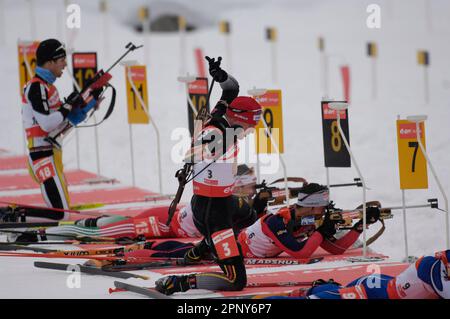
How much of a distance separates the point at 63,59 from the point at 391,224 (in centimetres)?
388

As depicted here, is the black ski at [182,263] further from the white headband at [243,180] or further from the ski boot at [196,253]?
the white headband at [243,180]

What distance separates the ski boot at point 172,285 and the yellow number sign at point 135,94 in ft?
17.2

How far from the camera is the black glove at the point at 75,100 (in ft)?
35.3

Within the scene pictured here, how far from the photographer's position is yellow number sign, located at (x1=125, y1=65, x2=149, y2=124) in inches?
500

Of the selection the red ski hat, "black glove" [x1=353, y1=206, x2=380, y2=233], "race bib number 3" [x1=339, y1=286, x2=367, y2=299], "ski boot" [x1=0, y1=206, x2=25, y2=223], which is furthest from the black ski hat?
"race bib number 3" [x1=339, y1=286, x2=367, y2=299]

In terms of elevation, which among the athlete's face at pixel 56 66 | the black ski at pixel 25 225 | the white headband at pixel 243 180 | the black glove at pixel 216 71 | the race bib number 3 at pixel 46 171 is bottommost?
the black ski at pixel 25 225

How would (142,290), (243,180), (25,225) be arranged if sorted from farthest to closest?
(25,225) < (243,180) < (142,290)

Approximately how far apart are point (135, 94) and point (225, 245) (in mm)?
5265

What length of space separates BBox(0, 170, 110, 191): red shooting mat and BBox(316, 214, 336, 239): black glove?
4.89 meters

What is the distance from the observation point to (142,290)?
745 cm

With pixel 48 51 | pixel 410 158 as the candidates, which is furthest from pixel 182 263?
pixel 48 51

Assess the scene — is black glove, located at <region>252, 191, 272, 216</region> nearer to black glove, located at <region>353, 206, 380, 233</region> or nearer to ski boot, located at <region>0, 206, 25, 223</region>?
black glove, located at <region>353, 206, 380, 233</region>

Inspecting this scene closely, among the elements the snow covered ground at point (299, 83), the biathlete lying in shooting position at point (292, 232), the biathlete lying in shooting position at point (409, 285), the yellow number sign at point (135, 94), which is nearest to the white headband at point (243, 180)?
the biathlete lying in shooting position at point (292, 232)

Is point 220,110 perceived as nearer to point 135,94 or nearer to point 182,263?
point 182,263
